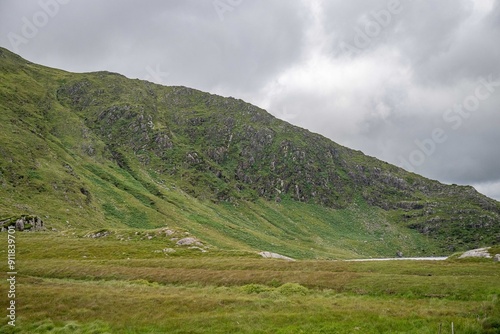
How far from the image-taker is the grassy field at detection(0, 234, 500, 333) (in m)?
26.6

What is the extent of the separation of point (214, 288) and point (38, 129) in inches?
7349

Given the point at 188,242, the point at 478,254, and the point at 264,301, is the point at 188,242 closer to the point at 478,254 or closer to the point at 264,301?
the point at 264,301

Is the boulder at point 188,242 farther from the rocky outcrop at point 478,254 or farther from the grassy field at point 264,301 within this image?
the rocky outcrop at point 478,254

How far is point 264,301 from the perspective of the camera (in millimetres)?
33594

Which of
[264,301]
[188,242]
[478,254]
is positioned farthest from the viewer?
[188,242]

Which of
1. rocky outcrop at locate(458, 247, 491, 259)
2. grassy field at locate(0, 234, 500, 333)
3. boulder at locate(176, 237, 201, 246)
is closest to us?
grassy field at locate(0, 234, 500, 333)

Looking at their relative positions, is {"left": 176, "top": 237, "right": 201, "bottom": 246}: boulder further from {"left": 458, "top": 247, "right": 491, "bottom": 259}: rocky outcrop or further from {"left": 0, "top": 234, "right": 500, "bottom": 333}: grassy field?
{"left": 458, "top": 247, "right": 491, "bottom": 259}: rocky outcrop

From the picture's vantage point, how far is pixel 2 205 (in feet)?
354

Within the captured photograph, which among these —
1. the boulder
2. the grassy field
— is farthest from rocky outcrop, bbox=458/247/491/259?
the boulder

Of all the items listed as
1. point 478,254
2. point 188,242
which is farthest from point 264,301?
point 188,242

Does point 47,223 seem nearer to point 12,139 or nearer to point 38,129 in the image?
point 12,139

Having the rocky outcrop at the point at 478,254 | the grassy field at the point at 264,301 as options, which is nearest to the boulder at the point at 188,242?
the grassy field at the point at 264,301

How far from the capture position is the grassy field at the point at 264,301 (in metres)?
26.6

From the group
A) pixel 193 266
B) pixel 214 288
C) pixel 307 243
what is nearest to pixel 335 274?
pixel 214 288
